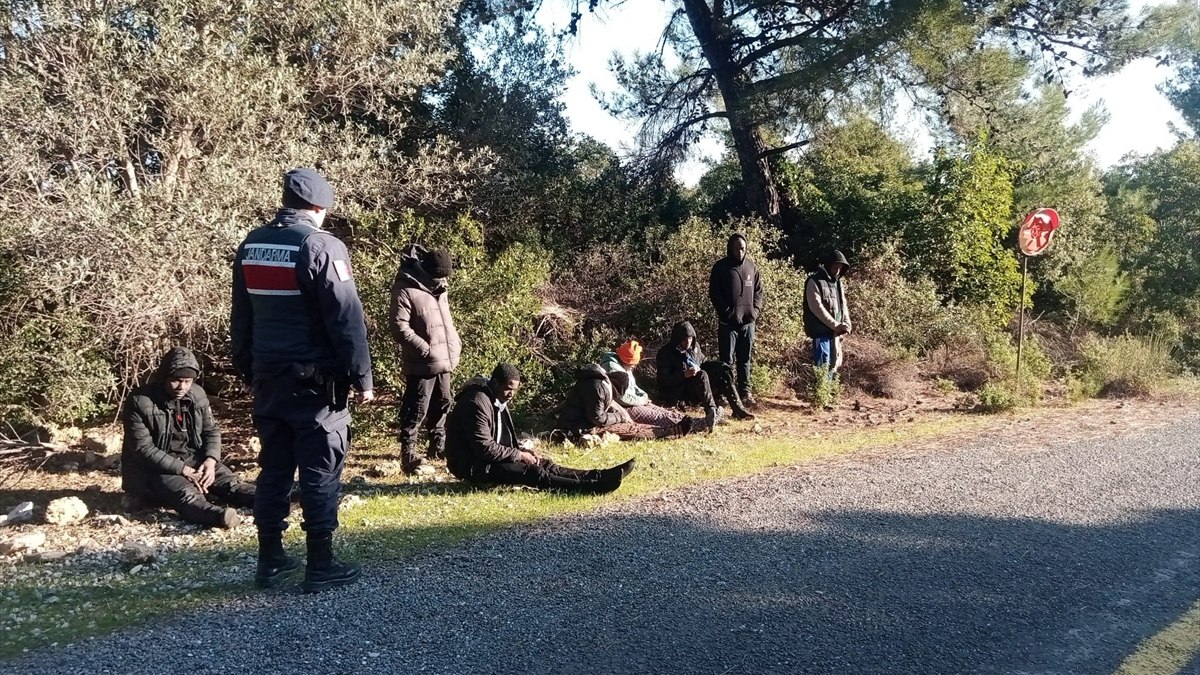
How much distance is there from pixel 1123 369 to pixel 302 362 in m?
10.9

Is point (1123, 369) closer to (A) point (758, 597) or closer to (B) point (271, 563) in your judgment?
(A) point (758, 597)

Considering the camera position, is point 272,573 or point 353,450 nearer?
point 272,573

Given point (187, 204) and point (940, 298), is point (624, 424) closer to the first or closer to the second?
point (187, 204)

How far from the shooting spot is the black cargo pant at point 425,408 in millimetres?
7188

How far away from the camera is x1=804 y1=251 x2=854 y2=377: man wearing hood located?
9805 millimetres

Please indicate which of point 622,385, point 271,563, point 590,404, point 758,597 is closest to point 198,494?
point 271,563

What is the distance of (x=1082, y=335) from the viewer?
14.5 metres

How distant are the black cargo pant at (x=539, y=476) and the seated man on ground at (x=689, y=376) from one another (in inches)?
128

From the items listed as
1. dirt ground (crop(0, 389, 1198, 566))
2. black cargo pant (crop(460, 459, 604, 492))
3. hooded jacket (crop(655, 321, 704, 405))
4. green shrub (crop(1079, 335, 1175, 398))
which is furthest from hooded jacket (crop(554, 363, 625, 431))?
green shrub (crop(1079, 335, 1175, 398))

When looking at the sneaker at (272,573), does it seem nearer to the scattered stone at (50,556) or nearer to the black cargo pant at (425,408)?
the scattered stone at (50,556)

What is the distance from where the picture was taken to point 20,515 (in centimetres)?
600

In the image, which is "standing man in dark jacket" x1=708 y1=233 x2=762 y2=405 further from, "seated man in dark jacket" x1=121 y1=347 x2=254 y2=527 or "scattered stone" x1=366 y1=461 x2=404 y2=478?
"seated man in dark jacket" x1=121 y1=347 x2=254 y2=527

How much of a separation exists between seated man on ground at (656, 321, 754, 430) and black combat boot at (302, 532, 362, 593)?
541cm

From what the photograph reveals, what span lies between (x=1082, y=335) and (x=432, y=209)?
36.4 ft
